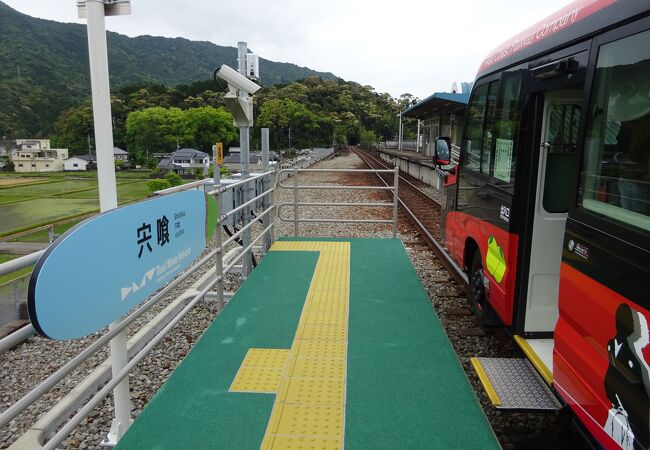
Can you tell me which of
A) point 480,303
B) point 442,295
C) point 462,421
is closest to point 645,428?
point 462,421

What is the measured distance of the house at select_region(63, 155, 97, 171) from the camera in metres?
112

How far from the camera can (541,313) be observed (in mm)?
3641

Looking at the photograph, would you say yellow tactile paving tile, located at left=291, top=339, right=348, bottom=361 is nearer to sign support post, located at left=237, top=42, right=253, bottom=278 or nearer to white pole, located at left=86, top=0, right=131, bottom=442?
white pole, located at left=86, top=0, right=131, bottom=442

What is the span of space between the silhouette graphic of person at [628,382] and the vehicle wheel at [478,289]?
2361mm

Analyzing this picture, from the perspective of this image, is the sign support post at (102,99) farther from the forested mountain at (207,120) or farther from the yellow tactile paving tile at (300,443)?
the forested mountain at (207,120)

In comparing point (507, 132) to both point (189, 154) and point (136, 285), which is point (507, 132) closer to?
point (136, 285)

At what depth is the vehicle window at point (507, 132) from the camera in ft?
12.3

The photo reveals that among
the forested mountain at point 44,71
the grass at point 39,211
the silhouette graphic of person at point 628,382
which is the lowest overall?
the grass at point 39,211

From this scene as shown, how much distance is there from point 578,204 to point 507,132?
4.72ft

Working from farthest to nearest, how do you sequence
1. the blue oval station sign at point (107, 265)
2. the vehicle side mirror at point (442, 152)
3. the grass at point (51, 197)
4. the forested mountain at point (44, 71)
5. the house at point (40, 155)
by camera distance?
the house at point (40, 155) → the forested mountain at point (44, 71) → the grass at point (51, 197) → the vehicle side mirror at point (442, 152) → the blue oval station sign at point (107, 265)

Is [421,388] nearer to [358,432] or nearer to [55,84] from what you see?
[358,432]

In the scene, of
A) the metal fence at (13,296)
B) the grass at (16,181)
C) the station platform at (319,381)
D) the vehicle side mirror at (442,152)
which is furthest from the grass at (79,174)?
the station platform at (319,381)

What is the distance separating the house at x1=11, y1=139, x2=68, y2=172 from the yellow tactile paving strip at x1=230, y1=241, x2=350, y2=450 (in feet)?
400

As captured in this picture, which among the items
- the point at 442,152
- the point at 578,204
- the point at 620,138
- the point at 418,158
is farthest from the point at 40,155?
the point at 620,138
